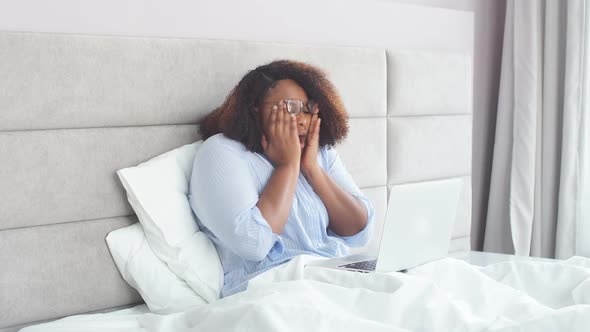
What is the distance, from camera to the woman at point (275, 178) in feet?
6.50

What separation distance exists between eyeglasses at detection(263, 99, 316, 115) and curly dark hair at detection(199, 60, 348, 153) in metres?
0.02

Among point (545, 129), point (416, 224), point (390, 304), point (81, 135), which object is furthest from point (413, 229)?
point (545, 129)

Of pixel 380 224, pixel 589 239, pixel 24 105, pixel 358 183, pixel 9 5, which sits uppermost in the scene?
pixel 9 5

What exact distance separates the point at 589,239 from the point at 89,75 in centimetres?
233

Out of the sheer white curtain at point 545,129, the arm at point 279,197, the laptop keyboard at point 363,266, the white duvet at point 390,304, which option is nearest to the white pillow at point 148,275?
the white duvet at point 390,304

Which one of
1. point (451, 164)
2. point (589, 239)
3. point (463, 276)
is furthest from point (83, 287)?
point (589, 239)

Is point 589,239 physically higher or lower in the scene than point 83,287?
lower

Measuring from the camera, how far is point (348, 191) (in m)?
2.32

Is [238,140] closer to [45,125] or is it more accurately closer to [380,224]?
[45,125]

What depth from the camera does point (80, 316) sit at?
1869 millimetres

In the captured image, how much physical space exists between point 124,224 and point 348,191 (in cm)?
71

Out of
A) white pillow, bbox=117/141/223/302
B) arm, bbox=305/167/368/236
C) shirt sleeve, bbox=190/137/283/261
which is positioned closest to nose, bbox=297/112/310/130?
arm, bbox=305/167/368/236

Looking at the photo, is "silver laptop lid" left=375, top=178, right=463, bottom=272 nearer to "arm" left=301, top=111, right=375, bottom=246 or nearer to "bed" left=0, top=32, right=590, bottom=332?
"bed" left=0, top=32, right=590, bottom=332

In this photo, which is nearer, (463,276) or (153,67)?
(463,276)
